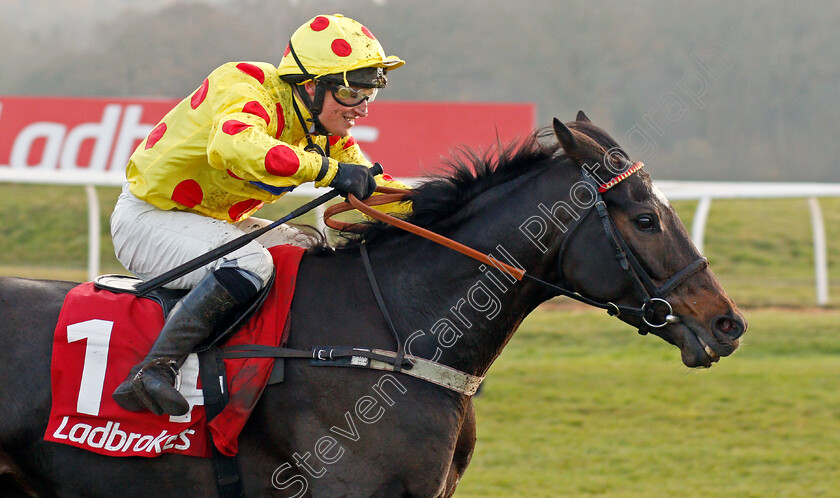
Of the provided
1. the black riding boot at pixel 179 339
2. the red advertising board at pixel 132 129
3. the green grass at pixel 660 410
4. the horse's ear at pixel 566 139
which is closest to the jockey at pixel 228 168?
the black riding boot at pixel 179 339

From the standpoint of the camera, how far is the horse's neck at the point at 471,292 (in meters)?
2.86

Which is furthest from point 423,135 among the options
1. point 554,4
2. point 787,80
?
point 554,4

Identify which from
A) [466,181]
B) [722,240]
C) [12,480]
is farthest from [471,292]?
[722,240]

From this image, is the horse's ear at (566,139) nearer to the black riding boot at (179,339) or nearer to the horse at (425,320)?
the horse at (425,320)

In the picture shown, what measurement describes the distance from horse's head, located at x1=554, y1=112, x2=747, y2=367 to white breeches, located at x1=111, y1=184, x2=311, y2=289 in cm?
103

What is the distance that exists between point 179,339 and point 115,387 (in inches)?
10.8

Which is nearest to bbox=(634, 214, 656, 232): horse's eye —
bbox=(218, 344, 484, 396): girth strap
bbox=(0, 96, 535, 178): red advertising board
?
bbox=(218, 344, 484, 396): girth strap

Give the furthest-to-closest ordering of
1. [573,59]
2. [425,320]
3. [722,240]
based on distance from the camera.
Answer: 1. [573,59]
2. [722,240]
3. [425,320]

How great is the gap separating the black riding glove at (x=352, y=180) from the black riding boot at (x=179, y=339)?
1.37ft

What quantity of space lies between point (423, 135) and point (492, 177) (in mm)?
7864

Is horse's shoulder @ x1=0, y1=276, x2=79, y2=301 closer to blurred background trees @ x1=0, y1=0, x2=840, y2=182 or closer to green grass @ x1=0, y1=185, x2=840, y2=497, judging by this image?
green grass @ x1=0, y1=185, x2=840, y2=497

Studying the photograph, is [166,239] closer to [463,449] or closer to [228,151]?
[228,151]

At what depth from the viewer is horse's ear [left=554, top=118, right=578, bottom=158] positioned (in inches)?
110

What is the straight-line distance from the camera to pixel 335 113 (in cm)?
302
